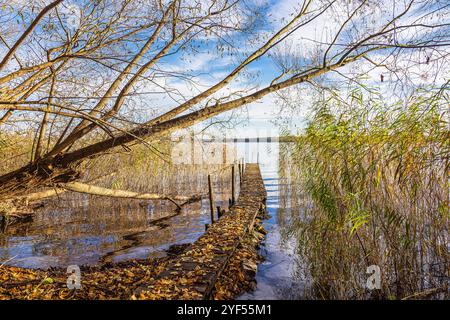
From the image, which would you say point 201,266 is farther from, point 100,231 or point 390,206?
point 100,231

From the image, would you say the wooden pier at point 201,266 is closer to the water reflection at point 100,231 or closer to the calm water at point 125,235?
the calm water at point 125,235

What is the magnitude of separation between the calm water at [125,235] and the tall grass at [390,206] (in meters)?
0.73

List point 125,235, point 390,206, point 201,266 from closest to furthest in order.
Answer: point 201,266 → point 390,206 → point 125,235

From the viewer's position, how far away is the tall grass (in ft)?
11.6

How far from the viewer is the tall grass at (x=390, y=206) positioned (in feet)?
11.6

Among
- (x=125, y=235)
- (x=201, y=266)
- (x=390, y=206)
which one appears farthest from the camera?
(x=125, y=235)

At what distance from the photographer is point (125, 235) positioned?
7387mm

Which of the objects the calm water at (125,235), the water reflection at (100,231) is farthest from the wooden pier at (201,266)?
the water reflection at (100,231)

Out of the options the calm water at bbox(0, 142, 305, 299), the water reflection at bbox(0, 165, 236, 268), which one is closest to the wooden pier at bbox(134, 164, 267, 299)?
the calm water at bbox(0, 142, 305, 299)

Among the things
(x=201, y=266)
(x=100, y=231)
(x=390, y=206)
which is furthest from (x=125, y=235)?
(x=390, y=206)

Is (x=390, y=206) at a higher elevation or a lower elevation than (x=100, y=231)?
higher

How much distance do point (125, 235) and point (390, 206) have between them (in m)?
5.56
